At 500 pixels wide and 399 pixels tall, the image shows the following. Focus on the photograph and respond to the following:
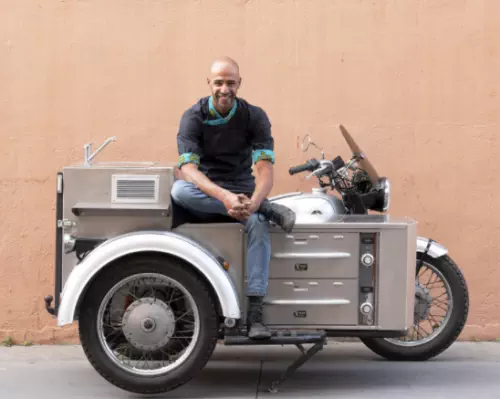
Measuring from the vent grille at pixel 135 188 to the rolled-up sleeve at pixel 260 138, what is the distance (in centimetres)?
61

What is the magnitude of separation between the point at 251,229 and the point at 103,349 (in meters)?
1.05

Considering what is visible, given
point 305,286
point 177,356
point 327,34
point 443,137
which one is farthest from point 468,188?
point 177,356

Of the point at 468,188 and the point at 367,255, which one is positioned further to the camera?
the point at 468,188

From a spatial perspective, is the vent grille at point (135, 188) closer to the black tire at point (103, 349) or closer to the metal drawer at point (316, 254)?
the black tire at point (103, 349)

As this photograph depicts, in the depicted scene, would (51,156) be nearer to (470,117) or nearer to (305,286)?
(305,286)

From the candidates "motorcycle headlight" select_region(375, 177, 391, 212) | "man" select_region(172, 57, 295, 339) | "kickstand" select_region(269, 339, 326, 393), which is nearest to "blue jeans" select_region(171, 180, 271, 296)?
"man" select_region(172, 57, 295, 339)

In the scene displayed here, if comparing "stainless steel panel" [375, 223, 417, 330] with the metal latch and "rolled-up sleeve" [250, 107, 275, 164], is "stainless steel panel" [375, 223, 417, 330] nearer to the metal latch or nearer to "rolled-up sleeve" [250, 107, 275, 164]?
"rolled-up sleeve" [250, 107, 275, 164]

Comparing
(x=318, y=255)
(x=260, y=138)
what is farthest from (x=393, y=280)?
(x=260, y=138)

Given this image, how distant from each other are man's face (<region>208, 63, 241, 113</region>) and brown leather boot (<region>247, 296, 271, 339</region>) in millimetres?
1120

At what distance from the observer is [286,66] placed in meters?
7.20

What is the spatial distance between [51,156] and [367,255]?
2.62m

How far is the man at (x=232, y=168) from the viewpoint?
18.1 ft

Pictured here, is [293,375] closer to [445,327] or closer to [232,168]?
[445,327]

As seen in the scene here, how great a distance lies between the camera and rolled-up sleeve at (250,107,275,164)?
5812mm
